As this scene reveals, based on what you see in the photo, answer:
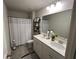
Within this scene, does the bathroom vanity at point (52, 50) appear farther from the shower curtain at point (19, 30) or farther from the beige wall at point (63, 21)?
the shower curtain at point (19, 30)

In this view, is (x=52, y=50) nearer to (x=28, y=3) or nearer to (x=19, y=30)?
(x=28, y=3)

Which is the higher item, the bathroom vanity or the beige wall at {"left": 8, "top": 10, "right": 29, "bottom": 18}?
the beige wall at {"left": 8, "top": 10, "right": 29, "bottom": 18}

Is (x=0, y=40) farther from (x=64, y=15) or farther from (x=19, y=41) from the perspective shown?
(x=19, y=41)

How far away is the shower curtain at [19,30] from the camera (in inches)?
137

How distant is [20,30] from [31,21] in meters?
1.02

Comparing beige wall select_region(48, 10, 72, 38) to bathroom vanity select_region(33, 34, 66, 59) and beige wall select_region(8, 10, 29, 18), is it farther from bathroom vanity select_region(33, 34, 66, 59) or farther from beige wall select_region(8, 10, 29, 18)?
beige wall select_region(8, 10, 29, 18)

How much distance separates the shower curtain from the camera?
3.48m

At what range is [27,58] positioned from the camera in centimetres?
241

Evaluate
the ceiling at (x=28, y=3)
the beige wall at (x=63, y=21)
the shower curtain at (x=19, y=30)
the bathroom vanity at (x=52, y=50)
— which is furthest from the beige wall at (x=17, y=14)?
the bathroom vanity at (x=52, y=50)

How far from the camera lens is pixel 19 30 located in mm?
3744

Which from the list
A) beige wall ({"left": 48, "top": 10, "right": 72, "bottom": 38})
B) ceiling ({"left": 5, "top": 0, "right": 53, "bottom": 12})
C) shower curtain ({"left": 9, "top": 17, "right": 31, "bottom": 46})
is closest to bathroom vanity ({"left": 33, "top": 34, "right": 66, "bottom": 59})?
beige wall ({"left": 48, "top": 10, "right": 72, "bottom": 38})

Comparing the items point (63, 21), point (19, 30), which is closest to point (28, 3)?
point (63, 21)

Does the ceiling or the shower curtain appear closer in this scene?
the ceiling

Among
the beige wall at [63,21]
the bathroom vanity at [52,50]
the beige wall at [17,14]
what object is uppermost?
the beige wall at [17,14]
